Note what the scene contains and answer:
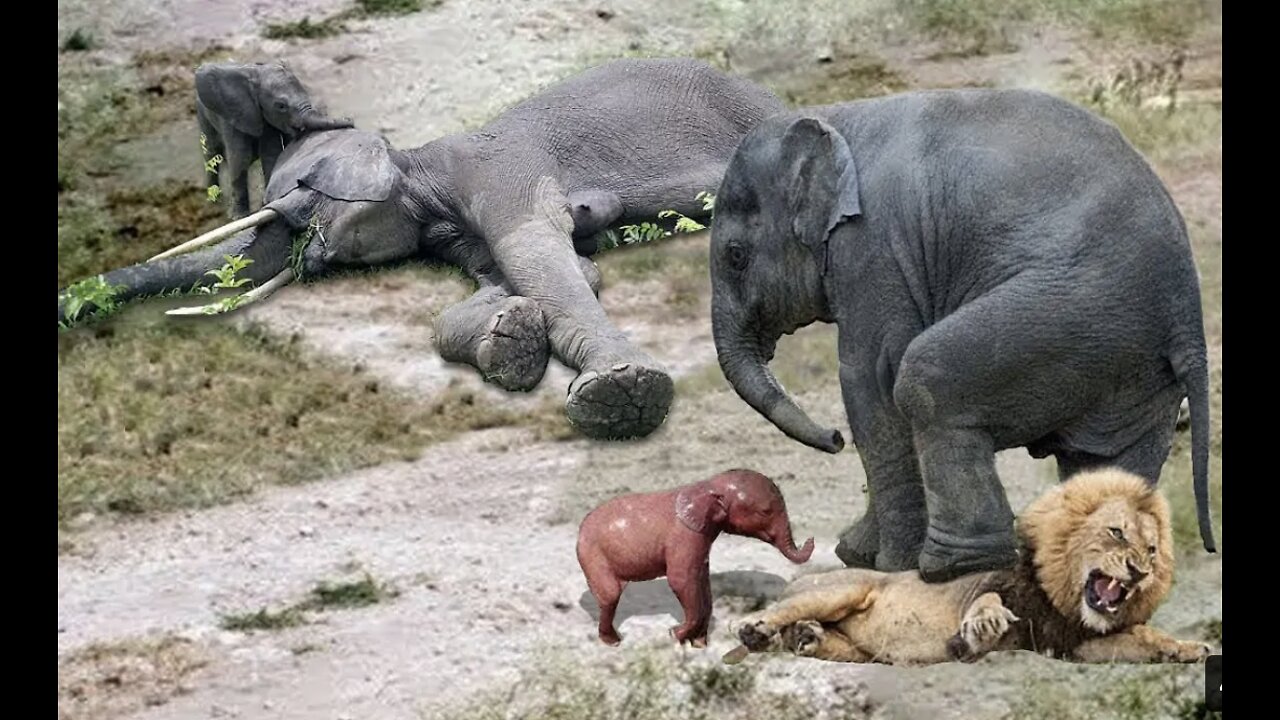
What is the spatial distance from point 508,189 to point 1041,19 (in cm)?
405

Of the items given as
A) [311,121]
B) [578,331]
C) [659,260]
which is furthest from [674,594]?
[311,121]

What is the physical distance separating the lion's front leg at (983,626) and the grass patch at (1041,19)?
6295mm

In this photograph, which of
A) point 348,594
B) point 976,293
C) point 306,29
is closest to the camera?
point 976,293

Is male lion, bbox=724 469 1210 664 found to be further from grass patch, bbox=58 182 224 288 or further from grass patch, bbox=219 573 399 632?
grass patch, bbox=58 182 224 288

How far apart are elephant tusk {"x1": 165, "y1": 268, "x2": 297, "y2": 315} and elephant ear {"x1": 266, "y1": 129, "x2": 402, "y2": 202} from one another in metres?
0.44

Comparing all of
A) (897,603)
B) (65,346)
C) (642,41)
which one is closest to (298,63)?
(642,41)

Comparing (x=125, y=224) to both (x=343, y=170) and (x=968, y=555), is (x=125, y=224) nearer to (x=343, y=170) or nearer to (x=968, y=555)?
Answer: (x=343, y=170)

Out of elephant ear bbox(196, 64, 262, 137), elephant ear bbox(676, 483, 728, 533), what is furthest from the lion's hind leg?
elephant ear bbox(196, 64, 262, 137)

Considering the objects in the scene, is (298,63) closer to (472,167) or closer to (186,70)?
(186,70)

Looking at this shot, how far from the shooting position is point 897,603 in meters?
6.21

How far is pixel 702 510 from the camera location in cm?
643

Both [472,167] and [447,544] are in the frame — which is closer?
[447,544]

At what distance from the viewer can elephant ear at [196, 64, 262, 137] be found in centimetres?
1011

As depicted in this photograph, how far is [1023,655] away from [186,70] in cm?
790
